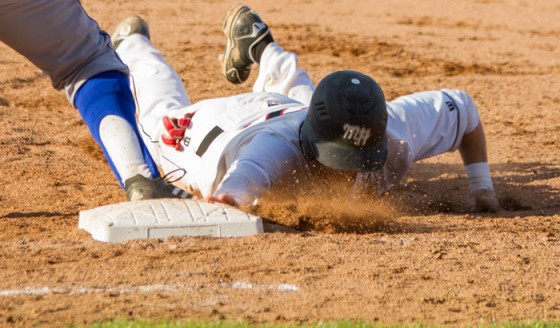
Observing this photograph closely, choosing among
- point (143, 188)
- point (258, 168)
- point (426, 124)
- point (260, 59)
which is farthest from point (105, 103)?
point (260, 59)

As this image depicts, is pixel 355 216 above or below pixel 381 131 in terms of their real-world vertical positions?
below

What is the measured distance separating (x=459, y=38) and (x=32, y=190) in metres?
6.47

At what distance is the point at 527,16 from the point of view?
40.3ft

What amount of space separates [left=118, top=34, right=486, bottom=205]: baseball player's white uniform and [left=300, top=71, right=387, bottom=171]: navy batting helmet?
20 centimetres

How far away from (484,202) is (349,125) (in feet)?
3.37

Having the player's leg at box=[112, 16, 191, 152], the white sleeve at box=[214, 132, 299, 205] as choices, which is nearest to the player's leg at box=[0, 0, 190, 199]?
the white sleeve at box=[214, 132, 299, 205]

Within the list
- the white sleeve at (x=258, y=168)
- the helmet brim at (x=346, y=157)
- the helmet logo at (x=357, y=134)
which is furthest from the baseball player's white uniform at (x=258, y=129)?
the helmet logo at (x=357, y=134)

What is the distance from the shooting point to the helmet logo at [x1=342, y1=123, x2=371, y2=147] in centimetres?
465

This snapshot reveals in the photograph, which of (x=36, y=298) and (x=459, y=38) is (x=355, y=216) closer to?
(x=36, y=298)

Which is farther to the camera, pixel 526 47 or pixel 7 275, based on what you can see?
A: pixel 526 47

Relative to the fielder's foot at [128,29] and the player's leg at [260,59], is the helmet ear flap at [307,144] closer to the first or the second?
the player's leg at [260,59]

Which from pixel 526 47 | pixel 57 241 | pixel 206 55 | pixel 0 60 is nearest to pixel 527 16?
pixel 526 47

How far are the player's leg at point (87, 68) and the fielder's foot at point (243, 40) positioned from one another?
2.19 meters

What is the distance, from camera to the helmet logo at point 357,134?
4.65 metres
